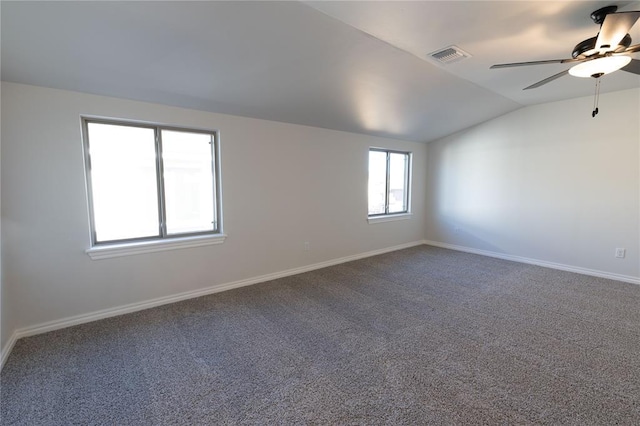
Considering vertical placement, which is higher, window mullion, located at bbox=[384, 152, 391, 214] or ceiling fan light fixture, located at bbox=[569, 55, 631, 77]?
ceiling fan light fixture, located at bbox=[569, 55, 631, 77]

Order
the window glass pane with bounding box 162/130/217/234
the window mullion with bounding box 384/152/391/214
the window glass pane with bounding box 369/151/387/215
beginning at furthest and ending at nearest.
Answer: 1. the window mullion with bounding box 384/152/391/214
2. the window glass pane with bounding box 369/151/387/215
3. the window glass pane with bounding box 162/130/217/234

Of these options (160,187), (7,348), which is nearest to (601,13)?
(160,187)

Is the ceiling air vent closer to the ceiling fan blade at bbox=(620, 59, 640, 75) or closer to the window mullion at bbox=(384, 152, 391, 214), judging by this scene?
the ceiling fan blade at bbox=(620, 59, 640, 75)

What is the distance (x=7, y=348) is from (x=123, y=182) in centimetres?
164

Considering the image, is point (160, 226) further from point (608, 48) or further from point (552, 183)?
point (552, 183)

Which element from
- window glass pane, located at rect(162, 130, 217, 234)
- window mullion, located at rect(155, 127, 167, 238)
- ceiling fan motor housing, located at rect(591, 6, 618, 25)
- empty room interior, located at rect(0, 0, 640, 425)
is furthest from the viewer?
window glass pane, located at rect(162, 130, 217, 234)

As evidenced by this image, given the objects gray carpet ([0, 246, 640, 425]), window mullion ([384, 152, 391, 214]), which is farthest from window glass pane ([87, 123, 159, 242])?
window mullion ([384, 152, 391, 214])

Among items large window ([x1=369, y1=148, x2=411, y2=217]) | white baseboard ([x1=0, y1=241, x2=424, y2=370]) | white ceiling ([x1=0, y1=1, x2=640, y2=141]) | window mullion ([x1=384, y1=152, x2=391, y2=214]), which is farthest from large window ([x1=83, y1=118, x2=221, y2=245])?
window mullion ([x1=384, y1=152, x2=391, y2=214])

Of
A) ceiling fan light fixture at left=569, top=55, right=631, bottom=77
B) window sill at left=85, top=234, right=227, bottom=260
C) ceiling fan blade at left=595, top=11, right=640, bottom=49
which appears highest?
ceiling fan blade at left=595, top=11, right=640, bottom=49

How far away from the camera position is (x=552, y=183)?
4.35 m

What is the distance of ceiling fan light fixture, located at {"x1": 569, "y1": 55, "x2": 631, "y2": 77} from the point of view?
1899mm

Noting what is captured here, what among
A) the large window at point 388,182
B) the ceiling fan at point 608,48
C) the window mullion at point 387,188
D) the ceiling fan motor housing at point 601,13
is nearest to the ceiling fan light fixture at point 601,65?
the ceiling fan at point 608,48

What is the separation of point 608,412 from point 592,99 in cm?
418

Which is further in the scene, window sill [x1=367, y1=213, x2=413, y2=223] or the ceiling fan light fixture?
window sill [x1=367, y1=213, x2=413, y2=223]
